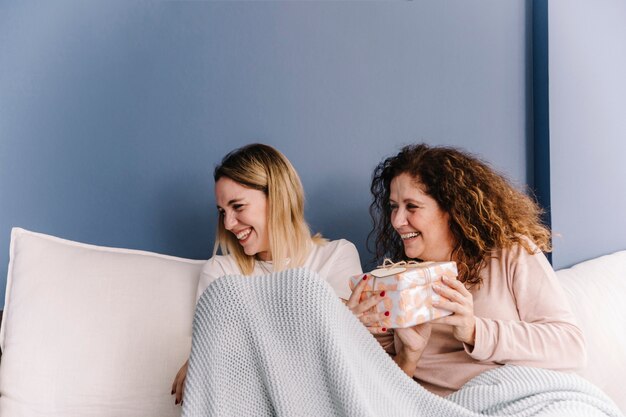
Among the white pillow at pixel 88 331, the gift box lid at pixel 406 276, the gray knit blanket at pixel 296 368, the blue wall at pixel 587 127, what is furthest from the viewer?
the blue wall at pixel 587 127

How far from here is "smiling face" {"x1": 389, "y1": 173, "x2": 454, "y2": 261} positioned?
5.08 feet

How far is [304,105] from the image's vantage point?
6.41 feet

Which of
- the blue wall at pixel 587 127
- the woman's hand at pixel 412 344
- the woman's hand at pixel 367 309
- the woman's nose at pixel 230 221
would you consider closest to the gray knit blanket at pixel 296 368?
the woman's hand at pixel 367 309

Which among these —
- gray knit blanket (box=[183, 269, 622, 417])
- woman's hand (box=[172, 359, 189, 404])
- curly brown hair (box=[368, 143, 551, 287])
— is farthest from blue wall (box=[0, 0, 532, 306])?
gray knit blanket (box=[183, 269, 622, 417])

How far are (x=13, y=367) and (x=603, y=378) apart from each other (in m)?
1.49

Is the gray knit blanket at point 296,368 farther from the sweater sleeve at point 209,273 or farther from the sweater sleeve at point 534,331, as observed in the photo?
the sweater sleeve at point 209,273

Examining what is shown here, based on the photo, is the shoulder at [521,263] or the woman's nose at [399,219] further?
the woman's nose at [399,219]

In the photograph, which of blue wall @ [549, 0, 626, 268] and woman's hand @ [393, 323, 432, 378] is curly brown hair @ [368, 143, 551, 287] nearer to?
woman's hand @ [393, 323, 432, 378]

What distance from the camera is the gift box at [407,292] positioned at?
1.23m

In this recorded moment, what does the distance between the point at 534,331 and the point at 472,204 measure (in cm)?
34

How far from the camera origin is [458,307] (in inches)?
51.2

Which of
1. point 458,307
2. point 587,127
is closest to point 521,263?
point 458,307

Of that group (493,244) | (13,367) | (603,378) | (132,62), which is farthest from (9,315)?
(603,378)

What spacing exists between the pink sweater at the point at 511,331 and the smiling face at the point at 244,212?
45 cm
